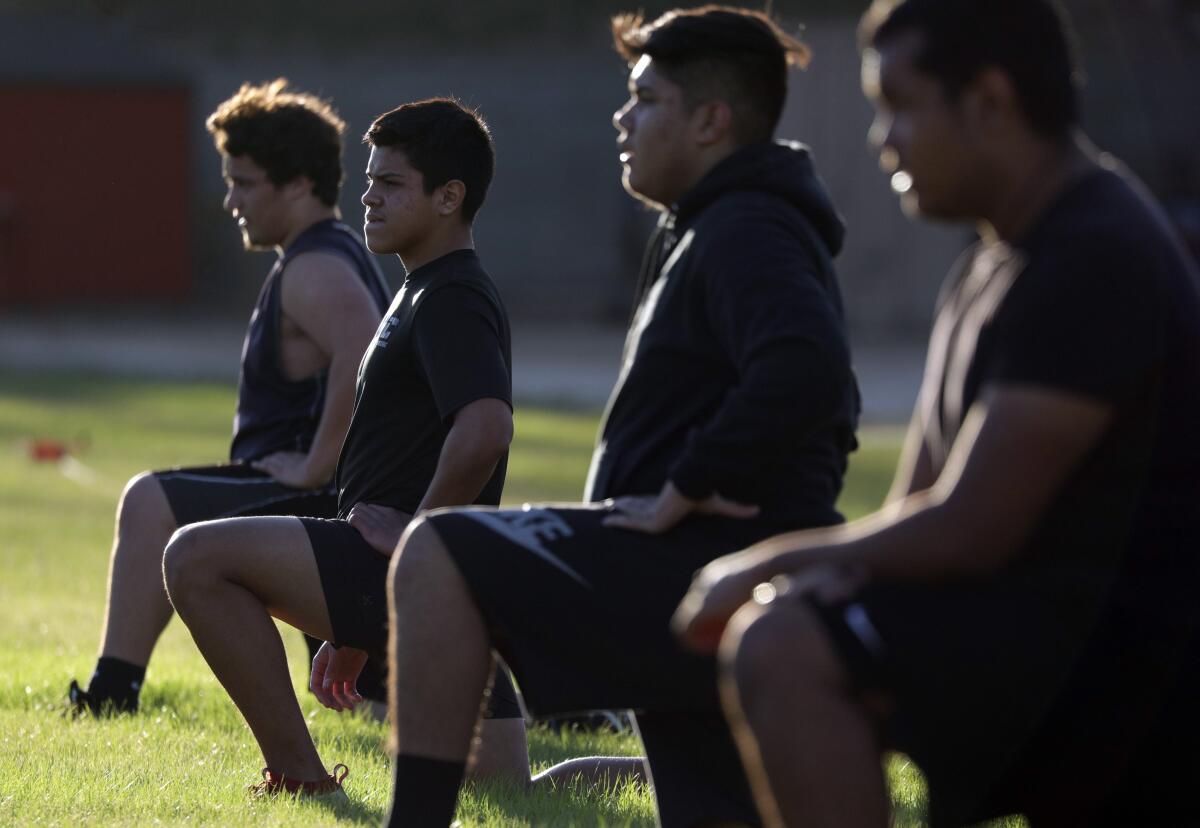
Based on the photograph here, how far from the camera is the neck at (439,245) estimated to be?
16.5 feet

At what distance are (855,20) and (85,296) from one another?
44.0 feet

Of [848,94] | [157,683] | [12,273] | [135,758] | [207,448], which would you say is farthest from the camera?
[12,273]

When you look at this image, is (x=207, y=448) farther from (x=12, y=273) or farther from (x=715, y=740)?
(x=12, y=273)

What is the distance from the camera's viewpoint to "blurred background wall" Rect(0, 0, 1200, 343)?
3072 centimetres

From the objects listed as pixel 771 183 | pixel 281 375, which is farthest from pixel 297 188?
pixel 771 183

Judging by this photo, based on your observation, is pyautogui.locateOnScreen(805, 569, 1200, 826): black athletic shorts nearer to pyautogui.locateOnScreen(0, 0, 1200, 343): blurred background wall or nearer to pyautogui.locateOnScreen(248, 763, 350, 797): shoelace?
pyautogui.locateOnScreen(248, 763, 350, 797): shoelace

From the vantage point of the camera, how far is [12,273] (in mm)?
31422

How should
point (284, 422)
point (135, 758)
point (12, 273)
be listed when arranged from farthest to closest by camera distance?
point (12, 273) → point (284, 422) → point (135, 758)

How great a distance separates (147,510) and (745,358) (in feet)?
10.3

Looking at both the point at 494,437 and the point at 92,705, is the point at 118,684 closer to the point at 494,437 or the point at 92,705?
the point at 92,705

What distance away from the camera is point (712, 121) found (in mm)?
3994

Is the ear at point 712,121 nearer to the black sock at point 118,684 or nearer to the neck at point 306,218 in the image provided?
the neck at point 306,218

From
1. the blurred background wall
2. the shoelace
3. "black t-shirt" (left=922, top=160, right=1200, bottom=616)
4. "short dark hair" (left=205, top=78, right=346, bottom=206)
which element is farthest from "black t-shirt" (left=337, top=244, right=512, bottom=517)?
the blurred background wall

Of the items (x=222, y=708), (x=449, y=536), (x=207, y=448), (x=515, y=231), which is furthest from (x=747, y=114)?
(x=515, y=231)
